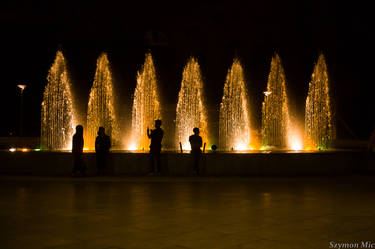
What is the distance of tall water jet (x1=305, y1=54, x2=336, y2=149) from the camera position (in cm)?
2306

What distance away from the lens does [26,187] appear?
10.7 m

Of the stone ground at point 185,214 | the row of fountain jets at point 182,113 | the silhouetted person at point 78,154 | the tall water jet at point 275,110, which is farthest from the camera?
the tall water jet at point 275,110

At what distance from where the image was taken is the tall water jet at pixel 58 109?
21844 mm

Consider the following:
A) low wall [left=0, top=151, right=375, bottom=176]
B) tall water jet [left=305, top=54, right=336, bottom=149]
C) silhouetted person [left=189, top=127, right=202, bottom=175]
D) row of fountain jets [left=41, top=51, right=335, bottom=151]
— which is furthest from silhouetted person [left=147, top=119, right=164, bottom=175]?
tall water jet [left=305, top=54, right=336, bottom=149]

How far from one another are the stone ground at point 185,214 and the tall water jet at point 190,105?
9526 millimetres

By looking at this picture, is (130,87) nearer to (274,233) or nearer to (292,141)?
(292,141)

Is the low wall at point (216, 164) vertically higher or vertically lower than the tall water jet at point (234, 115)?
lower

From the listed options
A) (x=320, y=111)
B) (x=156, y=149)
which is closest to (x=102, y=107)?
(x=156, y=149)

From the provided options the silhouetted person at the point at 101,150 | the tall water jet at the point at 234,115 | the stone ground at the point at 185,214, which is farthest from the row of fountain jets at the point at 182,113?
the stone ground at the point at 185,214

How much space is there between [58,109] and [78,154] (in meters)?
10.8

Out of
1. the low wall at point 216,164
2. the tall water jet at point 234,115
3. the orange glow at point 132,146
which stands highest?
the tall water jet at point 234,115

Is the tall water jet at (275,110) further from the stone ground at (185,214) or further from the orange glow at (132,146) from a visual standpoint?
the stone ground at (185,214)

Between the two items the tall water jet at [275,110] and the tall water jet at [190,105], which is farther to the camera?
the tall water jet at [275,110]

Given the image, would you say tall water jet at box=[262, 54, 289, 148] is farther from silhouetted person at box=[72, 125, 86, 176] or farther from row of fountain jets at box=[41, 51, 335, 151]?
silhouetted person at box=[72, 125, 86, 176]
